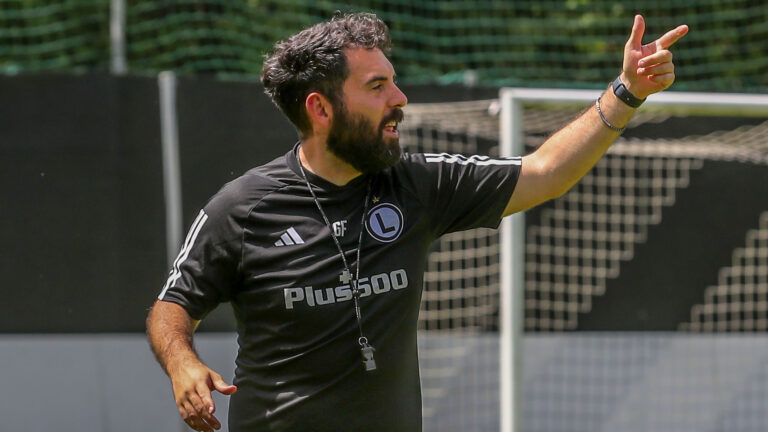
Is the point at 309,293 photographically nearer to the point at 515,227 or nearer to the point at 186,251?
the point at 186,251

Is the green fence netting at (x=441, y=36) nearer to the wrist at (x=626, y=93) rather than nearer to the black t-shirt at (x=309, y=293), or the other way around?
the wrist at (x=626, y=93)

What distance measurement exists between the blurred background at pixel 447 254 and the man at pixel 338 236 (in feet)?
9.34

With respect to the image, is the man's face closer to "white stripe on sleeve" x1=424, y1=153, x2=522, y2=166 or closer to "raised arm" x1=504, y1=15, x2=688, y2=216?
"white stripe on sleeve" x1=424, y1=153, x2=522, y2=166

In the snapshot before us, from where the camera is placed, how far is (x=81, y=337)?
6.17m

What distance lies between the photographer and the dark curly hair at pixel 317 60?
2988mm

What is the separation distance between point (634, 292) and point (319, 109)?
386 centimetres

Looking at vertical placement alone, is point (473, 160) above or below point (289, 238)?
above

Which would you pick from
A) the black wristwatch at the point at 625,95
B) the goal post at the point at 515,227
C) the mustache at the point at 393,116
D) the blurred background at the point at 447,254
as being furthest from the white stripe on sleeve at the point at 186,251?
the blurred background at the point at 447,254

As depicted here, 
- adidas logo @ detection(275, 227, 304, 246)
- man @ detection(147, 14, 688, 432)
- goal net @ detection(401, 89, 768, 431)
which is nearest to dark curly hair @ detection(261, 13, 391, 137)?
man @ detection(147, 14, 688, 432)

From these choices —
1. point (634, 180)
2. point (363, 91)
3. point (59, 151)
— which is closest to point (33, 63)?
point (59, 151)

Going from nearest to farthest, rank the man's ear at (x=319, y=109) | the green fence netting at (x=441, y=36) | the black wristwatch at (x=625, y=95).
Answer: the black wristwatch at (x=625, y=95), the man's ear at (x=319, y=109), the green fence netting at (x=441, y=36)

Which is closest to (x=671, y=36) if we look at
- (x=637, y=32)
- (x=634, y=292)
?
(x=637, y=32)

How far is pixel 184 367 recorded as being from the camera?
8.89 feet

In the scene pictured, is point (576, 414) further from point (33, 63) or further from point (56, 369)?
point (33, 63)
